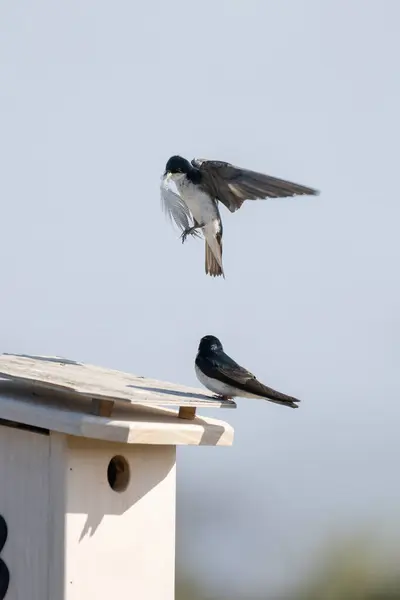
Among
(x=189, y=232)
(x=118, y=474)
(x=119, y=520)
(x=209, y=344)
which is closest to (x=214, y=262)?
(x=189, y=232)

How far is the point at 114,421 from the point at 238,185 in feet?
4.35

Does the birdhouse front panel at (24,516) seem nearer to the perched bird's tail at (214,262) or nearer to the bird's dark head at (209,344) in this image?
the bird's dark head at (209,344)

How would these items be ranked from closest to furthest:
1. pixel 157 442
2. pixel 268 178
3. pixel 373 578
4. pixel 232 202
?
pixel 157 442 → pixel 268 178 → pixel 232 202 → pixel 373 578

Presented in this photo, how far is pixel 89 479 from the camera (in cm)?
398

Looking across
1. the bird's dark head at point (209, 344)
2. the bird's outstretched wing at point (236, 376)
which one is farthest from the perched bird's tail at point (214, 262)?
→ the bird's outstretched wing at point (236, 376)

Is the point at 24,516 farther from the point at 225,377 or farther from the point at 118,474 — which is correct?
the point at 225,377

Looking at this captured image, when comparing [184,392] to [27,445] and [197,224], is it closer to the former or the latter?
[27,445]

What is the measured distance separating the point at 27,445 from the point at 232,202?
1370 millimetres

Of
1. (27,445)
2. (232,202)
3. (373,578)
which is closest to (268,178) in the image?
(232,202)

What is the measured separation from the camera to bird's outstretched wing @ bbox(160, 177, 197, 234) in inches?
210

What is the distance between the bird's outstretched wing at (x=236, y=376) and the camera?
3.96 m

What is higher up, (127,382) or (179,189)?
(179,189)

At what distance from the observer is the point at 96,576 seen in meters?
4.00

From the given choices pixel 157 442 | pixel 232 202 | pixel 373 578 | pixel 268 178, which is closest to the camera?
pixel 157 442
